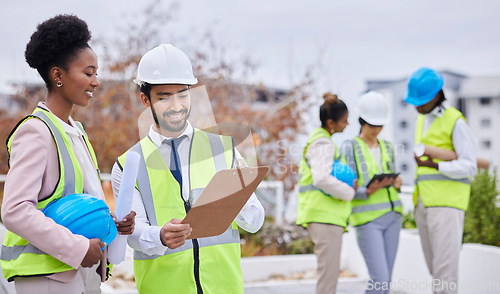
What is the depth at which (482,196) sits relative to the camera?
6.51m

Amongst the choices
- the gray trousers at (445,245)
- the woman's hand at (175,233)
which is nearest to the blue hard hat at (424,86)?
the gray trousers at (445,245)

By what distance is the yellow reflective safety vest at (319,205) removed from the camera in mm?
4965

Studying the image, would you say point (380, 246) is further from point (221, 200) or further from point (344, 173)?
point (221, 200)

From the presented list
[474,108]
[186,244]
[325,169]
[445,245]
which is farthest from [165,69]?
[474,108]

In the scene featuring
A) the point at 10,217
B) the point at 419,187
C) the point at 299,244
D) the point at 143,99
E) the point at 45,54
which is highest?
the point at 45,54

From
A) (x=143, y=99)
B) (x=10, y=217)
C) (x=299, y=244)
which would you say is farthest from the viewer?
(x=299, y=244)

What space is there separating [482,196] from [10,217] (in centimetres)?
544

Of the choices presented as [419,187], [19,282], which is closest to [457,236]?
[419,187]

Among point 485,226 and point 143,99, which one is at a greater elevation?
point 143,99

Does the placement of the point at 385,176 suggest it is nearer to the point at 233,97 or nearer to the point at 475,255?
the point at 475,255

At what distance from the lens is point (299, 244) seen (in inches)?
317

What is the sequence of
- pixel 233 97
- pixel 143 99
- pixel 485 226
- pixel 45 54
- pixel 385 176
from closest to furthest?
pixel 45 54 → pixel 143 99 → pixel 385 176 → pixel 485 226 → pixel 233 97

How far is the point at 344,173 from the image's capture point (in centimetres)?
491

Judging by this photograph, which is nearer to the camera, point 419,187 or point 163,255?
point 163,255
